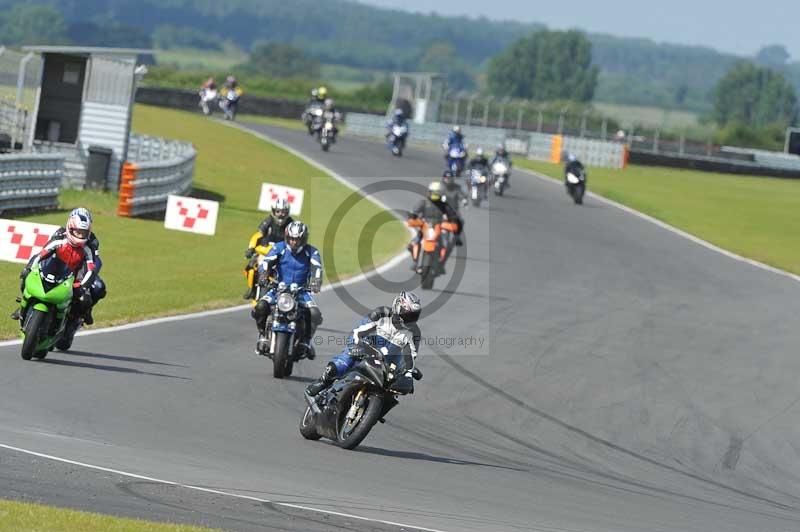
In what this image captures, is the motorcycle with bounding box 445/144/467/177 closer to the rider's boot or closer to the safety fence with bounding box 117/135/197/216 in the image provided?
the safety fence with bounding box 117/135/197/216

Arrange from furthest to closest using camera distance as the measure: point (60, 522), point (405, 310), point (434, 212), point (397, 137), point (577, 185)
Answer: point (397, 137), point (577, 185), point (434, 212), point (405, 310), point (60, 522)

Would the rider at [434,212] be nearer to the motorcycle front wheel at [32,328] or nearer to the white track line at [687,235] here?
the white track line at [687,235]

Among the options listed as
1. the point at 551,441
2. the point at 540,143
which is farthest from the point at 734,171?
the point at 551,441

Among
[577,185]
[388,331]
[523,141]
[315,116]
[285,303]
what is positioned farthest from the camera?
[523,141]

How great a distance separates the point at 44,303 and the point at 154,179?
19491 mm

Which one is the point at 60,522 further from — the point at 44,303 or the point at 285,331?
the point at 285,331

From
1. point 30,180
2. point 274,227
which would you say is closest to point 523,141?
point 30,180

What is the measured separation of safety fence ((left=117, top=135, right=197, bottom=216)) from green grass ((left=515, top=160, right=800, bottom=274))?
45.7 feet

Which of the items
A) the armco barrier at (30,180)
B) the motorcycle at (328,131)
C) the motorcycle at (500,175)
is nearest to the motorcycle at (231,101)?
the motorcycle at (328,131)

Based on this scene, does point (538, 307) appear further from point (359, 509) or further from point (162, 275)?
point (359, 509)

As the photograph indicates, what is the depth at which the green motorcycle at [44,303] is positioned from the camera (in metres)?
13.4

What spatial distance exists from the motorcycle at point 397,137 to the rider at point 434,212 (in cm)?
2994

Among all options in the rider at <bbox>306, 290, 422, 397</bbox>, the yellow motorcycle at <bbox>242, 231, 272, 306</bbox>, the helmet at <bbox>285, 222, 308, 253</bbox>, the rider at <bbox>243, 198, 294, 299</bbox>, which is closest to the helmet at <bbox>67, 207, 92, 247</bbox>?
the helmet at <bbox>285, 222, 308, 253</bbox>

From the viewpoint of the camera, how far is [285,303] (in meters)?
14.5
